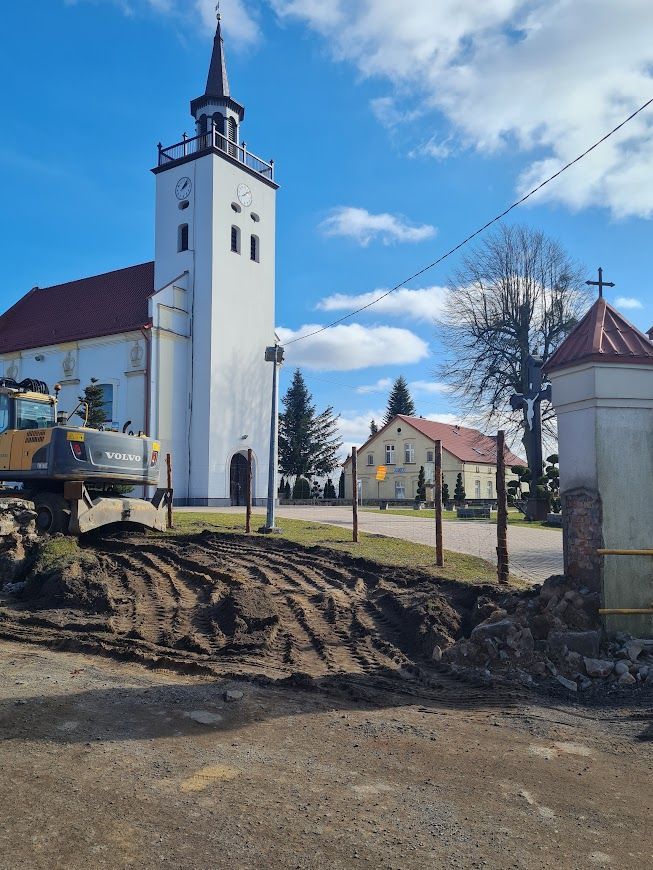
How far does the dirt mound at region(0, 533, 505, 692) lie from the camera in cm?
682

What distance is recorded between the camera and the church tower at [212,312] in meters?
34.2

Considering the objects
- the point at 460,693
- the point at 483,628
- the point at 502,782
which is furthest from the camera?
the point at 483,628

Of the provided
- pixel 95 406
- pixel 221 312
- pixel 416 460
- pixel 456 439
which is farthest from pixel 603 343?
pixel 456 439

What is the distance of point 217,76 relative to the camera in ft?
128

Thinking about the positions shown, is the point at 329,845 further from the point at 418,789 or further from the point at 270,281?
the point at 270,281

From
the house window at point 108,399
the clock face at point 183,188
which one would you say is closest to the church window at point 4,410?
the house window at point 108,399

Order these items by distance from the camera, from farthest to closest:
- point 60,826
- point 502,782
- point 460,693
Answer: point 460,693 < point 502,782 < point 60,826

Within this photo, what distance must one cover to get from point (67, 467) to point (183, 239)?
24.6 metres

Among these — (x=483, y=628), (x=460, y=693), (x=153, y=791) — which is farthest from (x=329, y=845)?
(x=483, y=628)

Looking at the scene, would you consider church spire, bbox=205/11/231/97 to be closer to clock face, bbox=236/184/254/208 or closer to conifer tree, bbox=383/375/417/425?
clock face, bbox=236/184/254/208

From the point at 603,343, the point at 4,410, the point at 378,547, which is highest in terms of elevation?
the point at 4,410

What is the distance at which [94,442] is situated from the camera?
14492 millimetres

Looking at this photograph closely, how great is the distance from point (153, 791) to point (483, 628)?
3829 mm

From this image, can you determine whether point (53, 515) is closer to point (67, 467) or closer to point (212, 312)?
point (67, 467)
